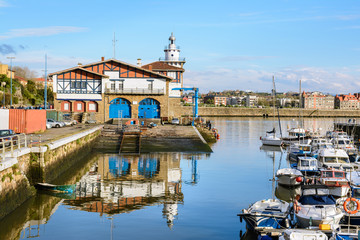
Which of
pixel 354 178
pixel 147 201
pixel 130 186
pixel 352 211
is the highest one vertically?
pixel 354 178

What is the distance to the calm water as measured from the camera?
20.5 m

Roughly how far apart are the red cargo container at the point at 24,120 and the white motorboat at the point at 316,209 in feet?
95.1

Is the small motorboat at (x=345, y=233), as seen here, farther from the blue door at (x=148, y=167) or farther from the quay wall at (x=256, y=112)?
the quay wall at (x=256, y=112)

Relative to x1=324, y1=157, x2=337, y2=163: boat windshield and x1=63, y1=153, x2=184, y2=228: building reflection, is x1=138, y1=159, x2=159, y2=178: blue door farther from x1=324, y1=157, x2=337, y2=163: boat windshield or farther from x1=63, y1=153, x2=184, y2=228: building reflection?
x1=324, y1=157, x2=337, y2=163: boat windshield

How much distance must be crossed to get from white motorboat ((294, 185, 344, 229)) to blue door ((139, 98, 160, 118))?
52422 mm

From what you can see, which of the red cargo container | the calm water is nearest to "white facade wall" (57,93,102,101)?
the red cargo container

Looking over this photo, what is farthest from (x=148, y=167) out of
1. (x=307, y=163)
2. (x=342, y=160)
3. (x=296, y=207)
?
(x=296, y=207)

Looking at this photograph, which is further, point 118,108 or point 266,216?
point 118,108

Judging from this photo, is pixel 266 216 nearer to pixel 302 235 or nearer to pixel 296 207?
pixel 296 207

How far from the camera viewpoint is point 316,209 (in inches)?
794

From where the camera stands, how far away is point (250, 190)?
29.9 meters

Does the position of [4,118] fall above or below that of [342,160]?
above

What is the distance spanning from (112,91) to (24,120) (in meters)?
30.9

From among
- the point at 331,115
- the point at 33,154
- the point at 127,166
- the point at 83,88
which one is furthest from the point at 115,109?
the point at 331,115
